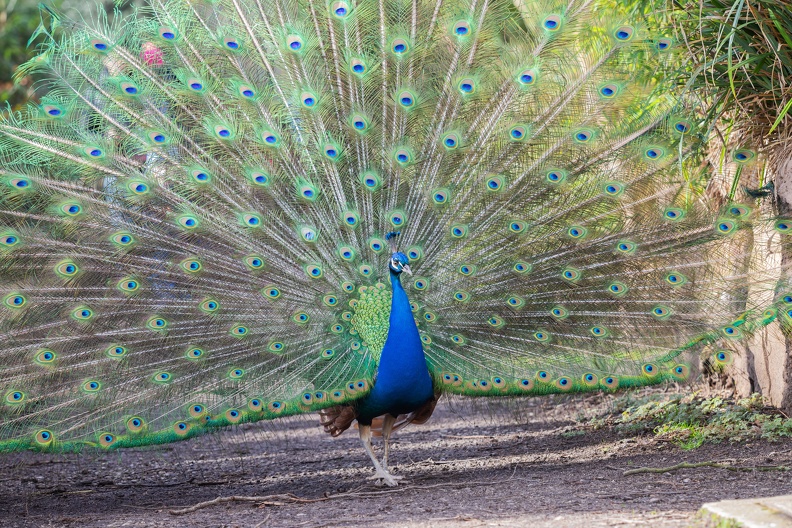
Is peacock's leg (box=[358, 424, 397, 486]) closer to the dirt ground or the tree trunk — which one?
the dirt ground

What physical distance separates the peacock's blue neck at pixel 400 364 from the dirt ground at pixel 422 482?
0.48m

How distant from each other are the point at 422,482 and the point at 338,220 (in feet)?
5.40

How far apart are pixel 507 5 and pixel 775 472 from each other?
9.47 ft

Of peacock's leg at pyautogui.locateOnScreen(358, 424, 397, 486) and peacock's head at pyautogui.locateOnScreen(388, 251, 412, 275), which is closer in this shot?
peacock's head at pyautogui.locateOnScreen(388, 251, 412, 275)

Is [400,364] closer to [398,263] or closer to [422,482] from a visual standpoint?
[398,263]

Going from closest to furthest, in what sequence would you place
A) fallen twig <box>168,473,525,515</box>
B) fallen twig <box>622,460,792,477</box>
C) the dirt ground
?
the dirt ground < fallen twig <box>622,460,792,477</box> < fallen twig <box>168,473,525,515</box>

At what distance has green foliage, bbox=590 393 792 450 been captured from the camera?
517cm

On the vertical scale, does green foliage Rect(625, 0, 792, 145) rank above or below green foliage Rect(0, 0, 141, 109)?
below

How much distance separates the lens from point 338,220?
16.4ft

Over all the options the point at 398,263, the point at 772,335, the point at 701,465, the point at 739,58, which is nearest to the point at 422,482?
the point at 398,263

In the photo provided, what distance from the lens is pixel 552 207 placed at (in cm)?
489

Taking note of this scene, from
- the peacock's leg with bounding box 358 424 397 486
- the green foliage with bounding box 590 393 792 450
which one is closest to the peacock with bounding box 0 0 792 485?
the peacock's leg with bounding box 358 424 397 486

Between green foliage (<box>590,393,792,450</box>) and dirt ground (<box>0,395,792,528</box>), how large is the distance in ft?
0.38

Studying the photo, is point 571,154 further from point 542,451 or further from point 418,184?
point 542,451
